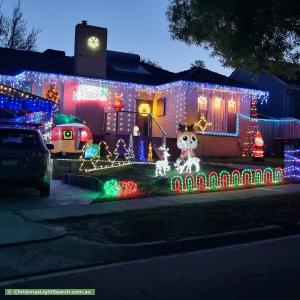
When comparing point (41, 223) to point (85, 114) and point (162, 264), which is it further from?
point (85, 114)

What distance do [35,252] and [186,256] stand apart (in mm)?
2100

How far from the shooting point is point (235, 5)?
35.7ft

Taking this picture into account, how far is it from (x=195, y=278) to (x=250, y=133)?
19.7 metres

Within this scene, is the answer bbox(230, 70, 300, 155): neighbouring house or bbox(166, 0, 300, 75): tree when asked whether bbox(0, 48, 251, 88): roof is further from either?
bbox(166, 0, 300, 75): tree

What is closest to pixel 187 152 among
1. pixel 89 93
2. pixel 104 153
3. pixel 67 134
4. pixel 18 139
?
pixel 67 134

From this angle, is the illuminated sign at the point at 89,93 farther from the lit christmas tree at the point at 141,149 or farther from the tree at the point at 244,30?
the tree at the point at 244,30

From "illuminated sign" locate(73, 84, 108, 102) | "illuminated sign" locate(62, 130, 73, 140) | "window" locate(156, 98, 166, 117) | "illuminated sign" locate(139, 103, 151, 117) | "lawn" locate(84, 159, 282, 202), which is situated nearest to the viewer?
"lawn" locate(84, 159, 282, 202)

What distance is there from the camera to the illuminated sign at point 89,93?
22.8 metres

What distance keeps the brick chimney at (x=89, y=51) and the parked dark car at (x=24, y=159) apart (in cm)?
1120

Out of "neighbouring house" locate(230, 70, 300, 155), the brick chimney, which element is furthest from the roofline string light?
"neighbouring house" locate(230, 70, 300, 155)

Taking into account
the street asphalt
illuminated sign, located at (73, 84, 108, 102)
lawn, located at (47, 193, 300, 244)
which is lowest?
the street asphalt

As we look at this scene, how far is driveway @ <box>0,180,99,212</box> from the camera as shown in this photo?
11.4 meters

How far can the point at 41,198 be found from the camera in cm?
1241

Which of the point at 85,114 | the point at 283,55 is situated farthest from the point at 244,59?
the point at 85,114
